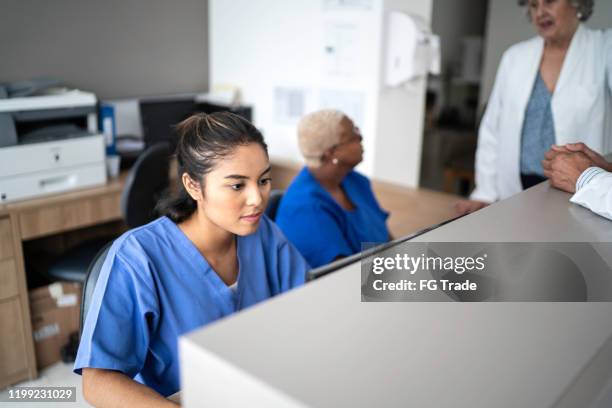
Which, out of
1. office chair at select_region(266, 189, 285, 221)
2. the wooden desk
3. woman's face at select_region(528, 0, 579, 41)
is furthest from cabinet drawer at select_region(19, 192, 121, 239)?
woman's face at select_region(528, 0, 579, 41)

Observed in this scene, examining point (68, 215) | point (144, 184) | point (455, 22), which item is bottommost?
point (68, 215)

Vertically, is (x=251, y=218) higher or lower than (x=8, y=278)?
higher

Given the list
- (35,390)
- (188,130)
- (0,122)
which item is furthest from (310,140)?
(35,390)

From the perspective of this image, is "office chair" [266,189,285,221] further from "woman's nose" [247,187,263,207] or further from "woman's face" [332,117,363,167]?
"woman's nose" [247,187,263,207]

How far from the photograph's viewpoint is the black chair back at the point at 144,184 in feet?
7.72

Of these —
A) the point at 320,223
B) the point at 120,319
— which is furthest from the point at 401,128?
the point at 120,319

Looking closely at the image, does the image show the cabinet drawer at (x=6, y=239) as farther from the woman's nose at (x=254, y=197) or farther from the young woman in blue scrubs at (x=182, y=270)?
the woman's nose at (x=254, y=197)

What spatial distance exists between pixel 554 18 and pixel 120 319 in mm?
1585

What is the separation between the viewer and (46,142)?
2369 millimetres

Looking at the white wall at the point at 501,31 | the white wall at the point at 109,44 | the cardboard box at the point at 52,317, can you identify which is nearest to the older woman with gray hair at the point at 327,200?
the cardboard box at the point at 52,317

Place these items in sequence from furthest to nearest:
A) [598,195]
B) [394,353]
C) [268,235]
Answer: [268,235] < [598,195] < [394,353]

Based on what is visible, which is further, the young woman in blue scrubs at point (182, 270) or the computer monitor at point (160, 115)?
the computer monitor at point (160, 115)

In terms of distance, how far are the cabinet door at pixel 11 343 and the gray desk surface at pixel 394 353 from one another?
85.5 inches

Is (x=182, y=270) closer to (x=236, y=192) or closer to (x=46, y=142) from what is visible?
(x=236, y=192)
